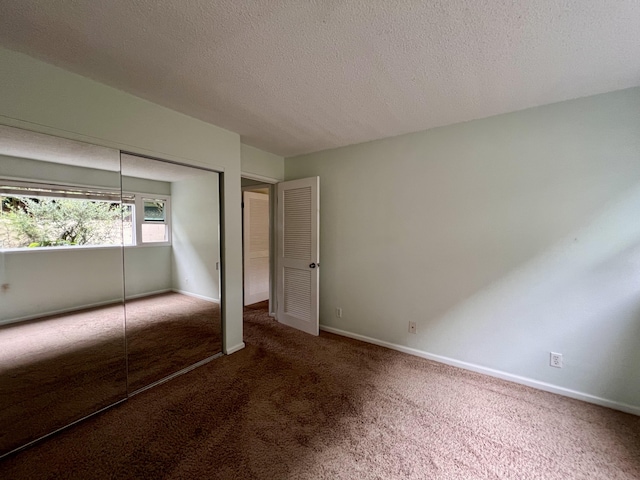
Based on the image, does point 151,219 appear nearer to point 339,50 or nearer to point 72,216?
point 72,216

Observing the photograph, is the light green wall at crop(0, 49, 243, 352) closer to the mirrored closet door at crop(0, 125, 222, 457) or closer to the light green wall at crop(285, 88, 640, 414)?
the mirrored closet door at crop(0, 125, 222, 457)

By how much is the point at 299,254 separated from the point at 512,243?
2.35 m

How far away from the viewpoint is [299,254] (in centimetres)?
351

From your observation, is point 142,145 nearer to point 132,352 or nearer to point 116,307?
point 116,307

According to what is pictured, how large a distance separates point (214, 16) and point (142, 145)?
1.29 m

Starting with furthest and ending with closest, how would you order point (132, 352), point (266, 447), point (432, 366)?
1. point (432, 366)
2. point (132, 352)
3. point (266, 447)

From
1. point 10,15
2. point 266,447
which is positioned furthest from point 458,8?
point 266,447

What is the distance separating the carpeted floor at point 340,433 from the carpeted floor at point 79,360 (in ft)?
0.51

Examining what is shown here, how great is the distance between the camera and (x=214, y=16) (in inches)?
49.8

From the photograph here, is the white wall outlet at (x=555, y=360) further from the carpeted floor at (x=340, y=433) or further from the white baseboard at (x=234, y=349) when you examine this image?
the white baseboard at (x=234, y=349)

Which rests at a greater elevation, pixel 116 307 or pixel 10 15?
pixel 10 15

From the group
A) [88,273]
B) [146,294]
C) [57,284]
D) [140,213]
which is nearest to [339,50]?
[140,213]

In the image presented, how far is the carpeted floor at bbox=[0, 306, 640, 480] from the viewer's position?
4.82 ft

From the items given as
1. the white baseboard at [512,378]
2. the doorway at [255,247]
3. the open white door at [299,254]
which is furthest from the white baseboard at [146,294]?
the white baseboard at [512,378]
